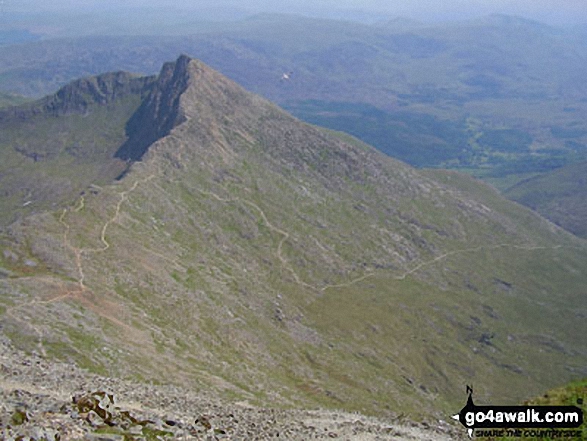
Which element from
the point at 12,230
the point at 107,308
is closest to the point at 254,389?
the point at 107,308

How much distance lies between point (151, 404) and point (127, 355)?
3980 cm

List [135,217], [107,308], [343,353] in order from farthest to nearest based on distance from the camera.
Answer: [135,217], [343,353], [107,308]

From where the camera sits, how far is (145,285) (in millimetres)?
142625

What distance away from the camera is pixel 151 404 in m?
60.4

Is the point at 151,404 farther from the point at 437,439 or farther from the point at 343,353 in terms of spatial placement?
the point at 343,353

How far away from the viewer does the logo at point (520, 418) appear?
47594 millimetres

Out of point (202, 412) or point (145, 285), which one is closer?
point (202, 412)

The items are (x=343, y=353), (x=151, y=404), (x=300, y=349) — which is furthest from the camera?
(x=343, y=353)

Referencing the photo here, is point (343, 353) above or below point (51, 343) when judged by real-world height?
below

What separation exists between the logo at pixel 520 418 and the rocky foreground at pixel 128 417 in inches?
477

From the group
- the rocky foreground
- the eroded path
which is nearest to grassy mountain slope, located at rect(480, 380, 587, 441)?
the rocky foreground

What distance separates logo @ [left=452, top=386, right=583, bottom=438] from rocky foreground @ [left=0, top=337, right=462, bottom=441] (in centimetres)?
1212

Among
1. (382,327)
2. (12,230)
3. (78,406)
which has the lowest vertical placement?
(382,327)

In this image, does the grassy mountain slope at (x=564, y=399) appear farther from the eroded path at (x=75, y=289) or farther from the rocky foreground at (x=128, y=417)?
the eroded path at (x=75, y=289)
